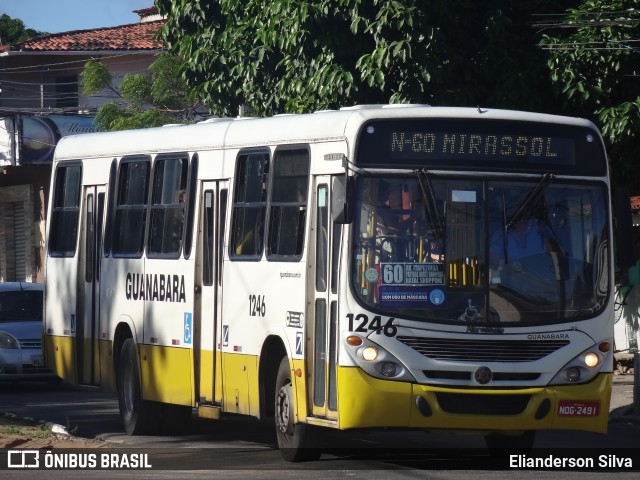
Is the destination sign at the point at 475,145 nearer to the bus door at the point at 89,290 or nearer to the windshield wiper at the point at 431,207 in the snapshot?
the windshield wiper at the point at 431,207

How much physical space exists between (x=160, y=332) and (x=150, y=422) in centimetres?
114

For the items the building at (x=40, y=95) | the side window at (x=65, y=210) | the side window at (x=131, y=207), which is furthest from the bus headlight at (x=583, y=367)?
the building at (x=40, y=95)

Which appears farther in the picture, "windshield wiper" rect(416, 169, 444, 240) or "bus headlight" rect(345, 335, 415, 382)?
"windshield wiper" rect(416, 169, 444, 240)

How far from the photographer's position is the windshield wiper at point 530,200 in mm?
12242

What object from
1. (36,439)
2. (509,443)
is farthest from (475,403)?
(36,439)

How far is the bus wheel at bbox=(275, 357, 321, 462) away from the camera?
12734 millimetres

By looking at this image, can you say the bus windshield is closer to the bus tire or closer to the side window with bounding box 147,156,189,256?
the side window with bounding box 147,156,189,256

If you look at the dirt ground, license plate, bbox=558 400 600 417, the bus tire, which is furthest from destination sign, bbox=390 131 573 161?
the bus tire

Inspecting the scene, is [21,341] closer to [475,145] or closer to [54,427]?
[54,427]

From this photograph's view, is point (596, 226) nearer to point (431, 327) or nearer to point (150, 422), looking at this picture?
point (431, 327)

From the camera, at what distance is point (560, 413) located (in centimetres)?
1212

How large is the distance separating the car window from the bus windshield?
12.3 m

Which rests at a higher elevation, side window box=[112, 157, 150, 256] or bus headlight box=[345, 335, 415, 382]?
side window box=[112, 157, 150, 256]

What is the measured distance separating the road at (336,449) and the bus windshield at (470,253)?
1.35 meters
